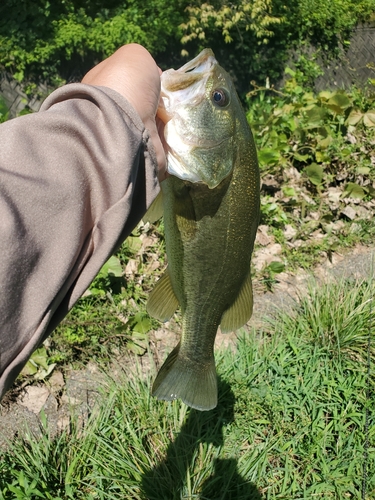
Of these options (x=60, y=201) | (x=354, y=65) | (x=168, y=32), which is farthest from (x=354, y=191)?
(x=354, y=65)

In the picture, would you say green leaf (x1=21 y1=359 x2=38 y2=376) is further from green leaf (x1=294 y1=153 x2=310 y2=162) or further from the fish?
green leaf (x1=294 y1=153 x2=310 y2=162)

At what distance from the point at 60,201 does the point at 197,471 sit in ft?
6.46

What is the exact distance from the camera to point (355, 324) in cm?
349

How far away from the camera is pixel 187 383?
203 centimetres

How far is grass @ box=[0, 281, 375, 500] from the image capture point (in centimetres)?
247

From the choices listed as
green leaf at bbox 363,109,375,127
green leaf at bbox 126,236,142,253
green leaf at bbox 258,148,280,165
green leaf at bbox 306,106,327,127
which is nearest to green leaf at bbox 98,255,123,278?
green leaf at bbox 126,236,142,253

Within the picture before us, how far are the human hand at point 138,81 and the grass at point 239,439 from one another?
1.65 meters

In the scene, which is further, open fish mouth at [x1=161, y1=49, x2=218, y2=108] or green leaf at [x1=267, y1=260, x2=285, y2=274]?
green leaf at [x1=267, y1=260, x2=285, y2=274]

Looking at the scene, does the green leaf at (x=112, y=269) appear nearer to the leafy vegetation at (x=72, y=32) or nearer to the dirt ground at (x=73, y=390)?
the dirt ground at (x=73, y=390)

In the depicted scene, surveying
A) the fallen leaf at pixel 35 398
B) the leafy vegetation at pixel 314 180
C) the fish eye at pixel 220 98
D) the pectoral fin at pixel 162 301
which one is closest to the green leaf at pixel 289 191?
the leafy vegetation at pixel 314 180

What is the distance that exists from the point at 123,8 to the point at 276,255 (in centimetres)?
638

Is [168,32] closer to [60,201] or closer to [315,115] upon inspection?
[315,115]

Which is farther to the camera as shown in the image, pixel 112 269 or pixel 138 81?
pixel 112 269

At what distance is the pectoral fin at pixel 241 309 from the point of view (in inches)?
79.7
